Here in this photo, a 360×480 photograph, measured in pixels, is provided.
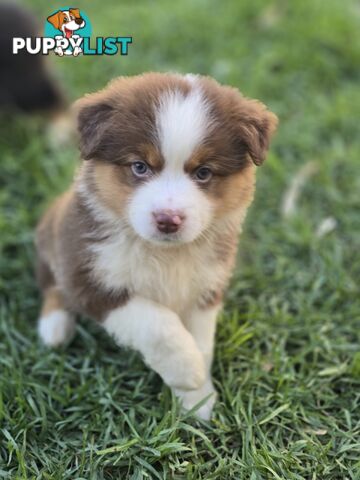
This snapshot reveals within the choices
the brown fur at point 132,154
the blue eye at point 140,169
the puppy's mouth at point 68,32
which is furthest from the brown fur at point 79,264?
the puppy's mouth at point 68,32

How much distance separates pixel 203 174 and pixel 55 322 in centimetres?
147

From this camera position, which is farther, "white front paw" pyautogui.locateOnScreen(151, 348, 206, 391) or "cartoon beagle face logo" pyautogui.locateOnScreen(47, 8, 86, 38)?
"cartoon beagle face logo" pyautogui.locateOnScreen(47, 8, 86, 38)

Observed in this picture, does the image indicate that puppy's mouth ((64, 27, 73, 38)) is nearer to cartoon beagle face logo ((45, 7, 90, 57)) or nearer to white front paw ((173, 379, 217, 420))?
cartoon beagle face logo ((45, 7, 90, 57))

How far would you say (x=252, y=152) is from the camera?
3111 millimetres

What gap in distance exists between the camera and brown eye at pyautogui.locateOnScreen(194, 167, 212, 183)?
3.04 metres

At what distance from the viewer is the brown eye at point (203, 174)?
3.04 m

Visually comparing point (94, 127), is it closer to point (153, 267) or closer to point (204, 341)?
point (153, 267)

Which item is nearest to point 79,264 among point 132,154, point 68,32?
point 132,154

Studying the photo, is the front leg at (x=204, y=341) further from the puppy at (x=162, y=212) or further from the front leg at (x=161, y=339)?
the front leg at (x=161, y=339)

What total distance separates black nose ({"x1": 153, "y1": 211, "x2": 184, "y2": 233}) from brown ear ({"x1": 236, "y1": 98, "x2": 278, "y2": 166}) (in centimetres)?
50

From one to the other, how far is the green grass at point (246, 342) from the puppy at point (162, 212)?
0.31 meters

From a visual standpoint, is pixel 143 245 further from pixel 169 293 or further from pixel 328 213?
pixel 328 213

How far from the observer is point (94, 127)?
3.07 metres

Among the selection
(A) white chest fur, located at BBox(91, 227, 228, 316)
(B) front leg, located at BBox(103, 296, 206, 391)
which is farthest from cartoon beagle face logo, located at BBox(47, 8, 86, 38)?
(B) front leg, located at BBox(103, 296, 206, 391)
